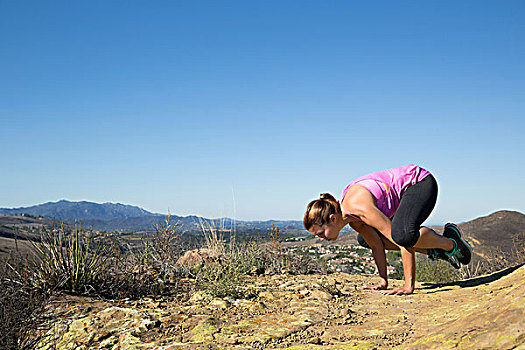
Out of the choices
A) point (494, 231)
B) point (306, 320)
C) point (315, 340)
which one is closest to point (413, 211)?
point (306, 320)

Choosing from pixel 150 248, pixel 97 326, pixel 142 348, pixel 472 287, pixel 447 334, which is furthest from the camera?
pixel 150 248

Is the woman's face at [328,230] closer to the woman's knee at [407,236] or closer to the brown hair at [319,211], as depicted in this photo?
the brown hair at [319,211]

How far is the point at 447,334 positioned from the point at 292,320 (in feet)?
4.57

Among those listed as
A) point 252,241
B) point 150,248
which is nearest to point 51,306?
point 150,248

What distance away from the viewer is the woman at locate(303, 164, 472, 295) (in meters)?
3.78

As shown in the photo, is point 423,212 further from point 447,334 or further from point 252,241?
point 252,241

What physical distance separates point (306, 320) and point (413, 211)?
4.90 feet

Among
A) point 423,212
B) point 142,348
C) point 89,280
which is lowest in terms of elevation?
point 142,348

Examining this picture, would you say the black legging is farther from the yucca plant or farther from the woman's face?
the yucca plant

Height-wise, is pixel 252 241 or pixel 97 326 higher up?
pixel 252 241

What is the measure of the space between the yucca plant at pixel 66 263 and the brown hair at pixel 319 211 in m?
2.29

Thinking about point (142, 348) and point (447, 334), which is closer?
point (447, 334)

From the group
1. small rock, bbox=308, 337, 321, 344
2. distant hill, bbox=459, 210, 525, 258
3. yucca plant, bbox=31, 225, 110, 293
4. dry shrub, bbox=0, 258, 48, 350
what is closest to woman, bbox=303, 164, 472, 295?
small rock, bbox=308, 337, 321, 344

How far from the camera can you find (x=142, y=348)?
108 inches
